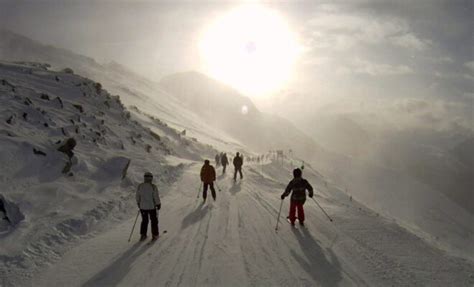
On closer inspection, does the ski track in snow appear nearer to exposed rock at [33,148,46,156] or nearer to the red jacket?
the red jacket

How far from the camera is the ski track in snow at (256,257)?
8.81 metres

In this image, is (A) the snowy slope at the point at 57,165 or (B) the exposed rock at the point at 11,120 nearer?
(A) the snowy slope at the point at 57,165

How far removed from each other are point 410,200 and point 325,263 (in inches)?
7664

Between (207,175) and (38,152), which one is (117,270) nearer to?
(207,175)

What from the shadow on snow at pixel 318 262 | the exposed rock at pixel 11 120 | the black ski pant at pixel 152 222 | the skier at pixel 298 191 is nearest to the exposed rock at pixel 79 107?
the exposed rock at pixel 11 120

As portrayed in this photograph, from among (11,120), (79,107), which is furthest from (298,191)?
(79,107)

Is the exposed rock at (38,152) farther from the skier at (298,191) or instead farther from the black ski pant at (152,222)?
the skier at (298,191)

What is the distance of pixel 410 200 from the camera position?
182 m

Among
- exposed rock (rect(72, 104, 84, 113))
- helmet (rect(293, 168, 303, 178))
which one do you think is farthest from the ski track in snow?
exposed rock (rect(72, 104, 84, 113))

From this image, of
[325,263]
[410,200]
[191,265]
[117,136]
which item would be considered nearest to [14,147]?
[117,136]

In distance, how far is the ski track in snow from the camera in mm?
8812

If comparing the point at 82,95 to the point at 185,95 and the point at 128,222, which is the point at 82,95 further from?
the point at 185,95

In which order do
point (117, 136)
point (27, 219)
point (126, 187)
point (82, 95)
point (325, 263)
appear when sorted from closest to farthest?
point (325, 263), point (27, 219), point (126, 187), point (117, 136), point (82, 95)

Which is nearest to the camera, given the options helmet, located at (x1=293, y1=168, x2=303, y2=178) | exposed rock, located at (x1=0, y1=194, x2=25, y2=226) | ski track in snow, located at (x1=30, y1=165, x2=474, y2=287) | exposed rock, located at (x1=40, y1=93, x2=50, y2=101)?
ski track in snow, located at (x1=30, y1=165, x2=474, y2=287)
